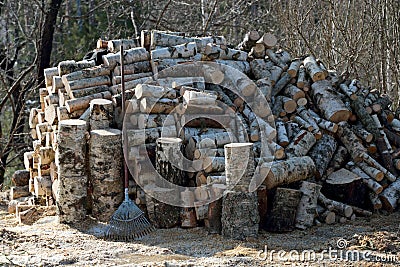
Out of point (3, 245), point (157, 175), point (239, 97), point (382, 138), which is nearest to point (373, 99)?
point (382, 138)

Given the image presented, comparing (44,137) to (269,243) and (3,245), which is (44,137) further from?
(269,243)

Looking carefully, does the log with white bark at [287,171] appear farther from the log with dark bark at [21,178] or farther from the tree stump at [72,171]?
the log with dark bark at [21,178]

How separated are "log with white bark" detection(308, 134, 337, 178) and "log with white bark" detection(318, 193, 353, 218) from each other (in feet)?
1.19

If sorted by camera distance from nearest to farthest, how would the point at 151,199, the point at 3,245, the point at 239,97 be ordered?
the point at 3,245, the point at 151,199, the point at 239,97

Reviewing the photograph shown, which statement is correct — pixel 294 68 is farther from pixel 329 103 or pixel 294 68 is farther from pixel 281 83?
pixel 329 103

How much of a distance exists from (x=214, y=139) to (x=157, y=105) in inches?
30.7

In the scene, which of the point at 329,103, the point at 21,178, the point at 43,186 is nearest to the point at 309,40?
the point at 329,103

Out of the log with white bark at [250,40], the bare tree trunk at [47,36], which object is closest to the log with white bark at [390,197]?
the log with white bark at [250,40]

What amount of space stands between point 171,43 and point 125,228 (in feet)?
9.62

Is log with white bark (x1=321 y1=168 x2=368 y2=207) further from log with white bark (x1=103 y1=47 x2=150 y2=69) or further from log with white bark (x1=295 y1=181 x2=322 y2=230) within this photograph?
log with white bark (x1=103 y1=47 x2=150 y2=69)

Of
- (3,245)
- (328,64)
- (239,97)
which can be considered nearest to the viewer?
(3,245)

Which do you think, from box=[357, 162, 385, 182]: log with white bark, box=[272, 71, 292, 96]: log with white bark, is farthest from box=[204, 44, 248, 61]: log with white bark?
box=[357, 162, 385, 182]: log with white bark

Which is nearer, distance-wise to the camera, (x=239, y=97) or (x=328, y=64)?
(x=239, y=97)

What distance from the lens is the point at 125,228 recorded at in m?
7.18
